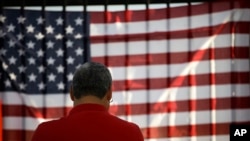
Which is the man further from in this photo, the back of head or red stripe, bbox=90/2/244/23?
red stripe, bbox=90/2/244/23

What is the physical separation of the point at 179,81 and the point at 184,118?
0.36 m

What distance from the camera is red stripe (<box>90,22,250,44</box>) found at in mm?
4250

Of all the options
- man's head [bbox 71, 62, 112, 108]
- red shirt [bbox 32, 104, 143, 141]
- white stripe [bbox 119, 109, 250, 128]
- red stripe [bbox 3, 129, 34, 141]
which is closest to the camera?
red shirt [bbox 32, 104, 143, 141]

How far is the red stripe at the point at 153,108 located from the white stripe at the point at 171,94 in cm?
3

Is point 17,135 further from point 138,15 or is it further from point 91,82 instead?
point 91,82

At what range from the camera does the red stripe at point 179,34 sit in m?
4.25

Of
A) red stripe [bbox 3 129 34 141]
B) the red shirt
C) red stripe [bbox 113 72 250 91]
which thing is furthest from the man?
red stripe [bbox 3 129 34 141]

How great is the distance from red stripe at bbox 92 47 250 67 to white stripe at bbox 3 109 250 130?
51 cm

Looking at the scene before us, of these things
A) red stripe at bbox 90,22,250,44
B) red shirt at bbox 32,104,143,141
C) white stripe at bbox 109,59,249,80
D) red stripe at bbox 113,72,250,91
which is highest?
red stripe at bbox 90,22,250,44

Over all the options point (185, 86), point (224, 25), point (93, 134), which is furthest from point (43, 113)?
point (93, 134)

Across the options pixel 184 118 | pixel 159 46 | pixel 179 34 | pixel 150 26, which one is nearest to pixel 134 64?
pixel 159 46

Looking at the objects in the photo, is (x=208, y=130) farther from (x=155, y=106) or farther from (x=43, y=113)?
(x=43, y=113)

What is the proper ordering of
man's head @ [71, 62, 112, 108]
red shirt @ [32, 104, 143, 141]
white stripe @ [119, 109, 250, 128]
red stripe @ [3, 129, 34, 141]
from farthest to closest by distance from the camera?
red stripe @ [3, 129, 34, 141]
white stripe @ [119, 109, 250, 128]
man's head @ [71, 62, 112, 108]
red shirt @ [32, 104, 143, 141]

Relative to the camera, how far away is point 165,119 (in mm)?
4320
